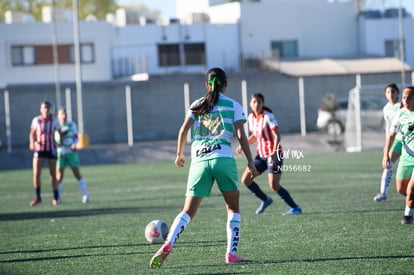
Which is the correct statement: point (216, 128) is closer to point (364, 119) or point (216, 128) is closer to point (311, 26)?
point (364, 119)

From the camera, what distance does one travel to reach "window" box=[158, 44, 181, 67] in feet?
192

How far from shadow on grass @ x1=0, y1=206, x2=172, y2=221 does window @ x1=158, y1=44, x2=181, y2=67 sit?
136ft

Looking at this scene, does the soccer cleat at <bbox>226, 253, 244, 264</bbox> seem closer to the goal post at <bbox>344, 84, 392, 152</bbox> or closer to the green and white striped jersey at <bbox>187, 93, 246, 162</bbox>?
the green and white striped jersey at <bbox>187, 93, 246, 162</bbox>

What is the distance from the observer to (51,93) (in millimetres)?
46125

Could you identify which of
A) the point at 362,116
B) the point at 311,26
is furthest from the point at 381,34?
the point at 362,116

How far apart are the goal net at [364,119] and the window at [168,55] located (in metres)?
22.5

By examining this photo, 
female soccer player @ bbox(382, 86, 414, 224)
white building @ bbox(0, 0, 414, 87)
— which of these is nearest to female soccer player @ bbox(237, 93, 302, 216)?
female soccer player @ bbox(382, 86, 414, 224)

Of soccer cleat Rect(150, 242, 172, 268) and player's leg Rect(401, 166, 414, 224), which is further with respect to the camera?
player's leg Rect(401, 166, 414, 224)

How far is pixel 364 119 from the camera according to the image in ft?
122

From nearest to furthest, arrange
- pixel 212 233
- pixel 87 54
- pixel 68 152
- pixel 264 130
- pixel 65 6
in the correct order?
1. pixel 212 233
2. pixel 264 130
3. pixel 68 152
4. pixel 87 54
5. pixel 65 6

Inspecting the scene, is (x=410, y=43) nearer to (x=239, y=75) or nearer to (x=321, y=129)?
(x=239, y=75)

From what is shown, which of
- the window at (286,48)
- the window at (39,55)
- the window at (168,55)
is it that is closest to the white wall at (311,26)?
the window at (286,48)

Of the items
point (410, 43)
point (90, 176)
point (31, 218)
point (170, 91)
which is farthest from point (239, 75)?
point (31, 218)

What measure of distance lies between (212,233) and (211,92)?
359cm
